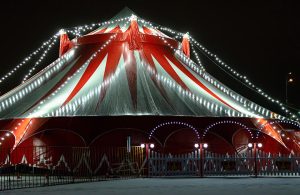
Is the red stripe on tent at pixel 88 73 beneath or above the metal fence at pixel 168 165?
above

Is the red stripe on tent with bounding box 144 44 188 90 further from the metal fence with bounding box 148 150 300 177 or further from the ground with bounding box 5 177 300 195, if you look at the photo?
the ground with bounding box 5 177 300 195

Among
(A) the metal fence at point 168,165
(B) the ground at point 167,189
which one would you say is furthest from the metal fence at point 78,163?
(B) the ground at point 167,189

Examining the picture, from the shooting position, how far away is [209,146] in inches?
668

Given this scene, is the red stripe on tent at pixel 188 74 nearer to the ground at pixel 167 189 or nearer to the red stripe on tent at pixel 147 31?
the red stripe on tent at pixel 147 31

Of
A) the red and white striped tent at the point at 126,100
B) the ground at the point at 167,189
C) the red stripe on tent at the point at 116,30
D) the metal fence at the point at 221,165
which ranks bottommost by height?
the ground at the point at 167,189

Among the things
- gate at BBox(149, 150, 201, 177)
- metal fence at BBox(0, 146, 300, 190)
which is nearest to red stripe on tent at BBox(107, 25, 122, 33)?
metal fence at BBox(0, 146, 300, 190)

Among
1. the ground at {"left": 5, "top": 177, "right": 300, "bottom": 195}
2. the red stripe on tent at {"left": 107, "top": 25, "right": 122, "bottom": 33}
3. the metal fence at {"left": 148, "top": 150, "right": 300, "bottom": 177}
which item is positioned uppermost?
the red stripe on tent at {"left": 107, "top": 25, "right": 122, "bottom": 33}

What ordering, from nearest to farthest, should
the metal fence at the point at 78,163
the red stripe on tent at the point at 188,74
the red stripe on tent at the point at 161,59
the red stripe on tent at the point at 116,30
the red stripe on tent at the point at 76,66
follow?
the metal fence at the point at 78,163 < the red stripe on tent at the point at 76,66 < the red stripe on tent at the point at 188,74 < the red stripe on tent at the point at 161,59 < the red stripe on tent at the point at 116,30

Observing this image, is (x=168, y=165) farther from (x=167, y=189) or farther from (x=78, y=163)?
(x=167, y=189)

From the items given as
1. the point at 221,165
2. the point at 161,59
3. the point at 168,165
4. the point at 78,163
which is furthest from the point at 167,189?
the point at 161,59

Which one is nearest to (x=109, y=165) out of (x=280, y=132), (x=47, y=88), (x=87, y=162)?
(x=87, y=162)

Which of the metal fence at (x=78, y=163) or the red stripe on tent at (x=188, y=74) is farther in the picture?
the red stripe on tent at (x=188, y=74)

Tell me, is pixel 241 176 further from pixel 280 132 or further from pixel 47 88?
pixel 47 88

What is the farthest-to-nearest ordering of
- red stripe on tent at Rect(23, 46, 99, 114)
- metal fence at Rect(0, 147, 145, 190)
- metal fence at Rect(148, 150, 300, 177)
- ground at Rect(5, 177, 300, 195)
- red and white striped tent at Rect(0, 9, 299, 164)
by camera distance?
1. red stripe on tent at Rect(23, 46, 99, 114)
2. red and white striped tent at Rect(0, 9, 299, 164)
3. metal fence at Rect(148, 150, 300, 177)
4. metal fence at Rect(0, 147, 145, 190)
5. ground at Rect(5, 177, 300, 195)
